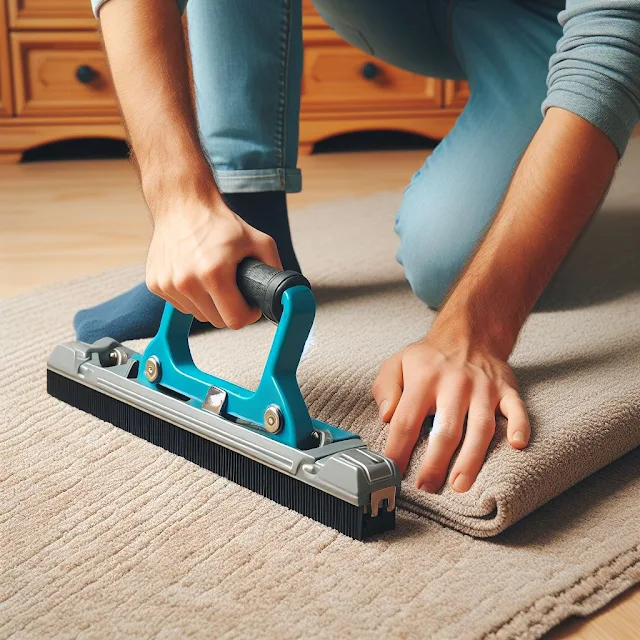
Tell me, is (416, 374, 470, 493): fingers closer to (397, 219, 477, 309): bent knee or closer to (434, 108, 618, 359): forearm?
(434, 108, 618, 359): forearm

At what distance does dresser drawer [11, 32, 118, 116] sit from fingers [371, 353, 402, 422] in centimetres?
168

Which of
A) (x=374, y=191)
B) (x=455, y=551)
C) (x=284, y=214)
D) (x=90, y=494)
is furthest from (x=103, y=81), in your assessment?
(x=455, y=551)

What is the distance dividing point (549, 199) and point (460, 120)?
509mm

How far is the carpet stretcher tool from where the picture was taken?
0.70 metres

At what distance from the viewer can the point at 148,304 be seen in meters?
1.11

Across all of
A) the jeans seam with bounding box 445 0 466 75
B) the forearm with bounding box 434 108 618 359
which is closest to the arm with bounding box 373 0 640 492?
the forearm with bounding box 434 108 618 359


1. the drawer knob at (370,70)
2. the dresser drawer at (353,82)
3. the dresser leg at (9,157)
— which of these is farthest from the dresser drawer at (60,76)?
the drawer knob at (370,70)

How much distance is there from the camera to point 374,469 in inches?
27.1

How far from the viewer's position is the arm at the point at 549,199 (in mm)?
Answer: 822

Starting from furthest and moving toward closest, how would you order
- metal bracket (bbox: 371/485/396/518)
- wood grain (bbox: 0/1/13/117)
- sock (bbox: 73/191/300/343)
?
wood grain (bbox: 0/1/13/117) → sock (bbox: 73/191/300/343) → metal bracket (bbox: 371/485/396/518)

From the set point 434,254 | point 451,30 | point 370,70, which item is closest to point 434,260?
point 434,254

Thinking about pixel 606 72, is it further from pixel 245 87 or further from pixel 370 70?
pixel 370 70

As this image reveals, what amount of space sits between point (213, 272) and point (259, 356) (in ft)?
0.99

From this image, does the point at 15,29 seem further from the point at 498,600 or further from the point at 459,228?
the point at 498,600
